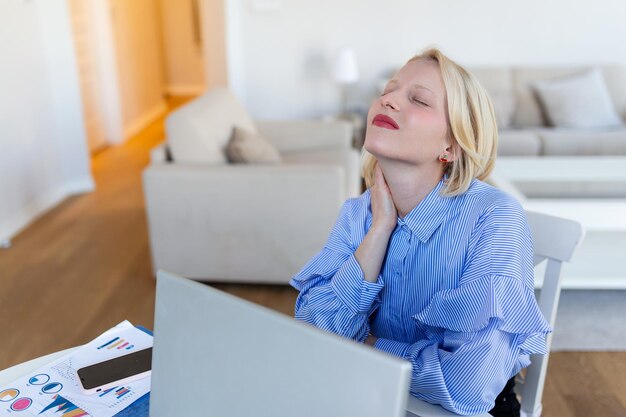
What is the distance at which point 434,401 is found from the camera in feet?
3.43

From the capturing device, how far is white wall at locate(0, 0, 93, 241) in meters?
3.58

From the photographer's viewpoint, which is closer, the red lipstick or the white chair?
the red lipstick

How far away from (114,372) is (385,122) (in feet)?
2.12

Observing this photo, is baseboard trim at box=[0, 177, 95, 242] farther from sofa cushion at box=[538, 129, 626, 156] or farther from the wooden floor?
sofa cushion at box=[538, 129, 626, 156]

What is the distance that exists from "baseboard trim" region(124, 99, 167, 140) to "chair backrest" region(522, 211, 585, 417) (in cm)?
495

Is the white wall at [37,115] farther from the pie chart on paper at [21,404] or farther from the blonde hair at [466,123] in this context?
the blonde hair at [466,123]

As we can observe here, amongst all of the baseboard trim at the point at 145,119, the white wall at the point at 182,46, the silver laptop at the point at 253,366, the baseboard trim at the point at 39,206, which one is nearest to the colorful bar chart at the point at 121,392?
the silver laptop at the point at 253,366

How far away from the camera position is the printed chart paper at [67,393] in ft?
3.28

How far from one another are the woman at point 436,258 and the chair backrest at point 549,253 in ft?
0.63

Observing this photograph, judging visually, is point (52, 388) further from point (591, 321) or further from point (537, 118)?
point (537, 118)

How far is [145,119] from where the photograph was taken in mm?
6469

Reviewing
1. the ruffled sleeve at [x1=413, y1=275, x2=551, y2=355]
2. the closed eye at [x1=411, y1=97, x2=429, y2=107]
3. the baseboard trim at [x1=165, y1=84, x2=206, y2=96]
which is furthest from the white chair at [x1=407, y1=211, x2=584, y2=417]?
the baseboard trim at [x1=165, y1=84, x2=206, y2=96]

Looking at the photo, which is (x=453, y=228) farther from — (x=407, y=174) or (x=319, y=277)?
(x=319, y=277)

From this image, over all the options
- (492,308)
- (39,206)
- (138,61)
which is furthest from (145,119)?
(492,308)
